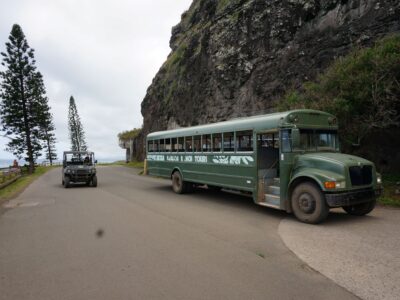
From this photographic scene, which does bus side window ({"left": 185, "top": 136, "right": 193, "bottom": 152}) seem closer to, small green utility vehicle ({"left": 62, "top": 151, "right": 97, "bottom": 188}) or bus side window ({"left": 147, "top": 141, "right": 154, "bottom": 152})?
bus side window ({"left": 147, "top": 141, "right": 154, "bottom": 152})

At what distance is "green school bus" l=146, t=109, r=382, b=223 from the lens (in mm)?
7801

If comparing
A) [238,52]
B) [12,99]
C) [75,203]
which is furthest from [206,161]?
[12,99]

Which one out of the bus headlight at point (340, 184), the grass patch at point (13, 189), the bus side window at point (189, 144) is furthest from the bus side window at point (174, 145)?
the bus headlight at point (340, 184)

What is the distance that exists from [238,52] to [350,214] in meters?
19.3

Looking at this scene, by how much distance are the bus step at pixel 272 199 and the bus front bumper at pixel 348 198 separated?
1619 mm

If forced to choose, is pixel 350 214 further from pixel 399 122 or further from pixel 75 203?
pixel 75 203

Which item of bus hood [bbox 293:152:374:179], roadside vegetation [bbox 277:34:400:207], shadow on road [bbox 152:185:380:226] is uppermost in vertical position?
roadside vegetation [bbox 277:34:400:207]

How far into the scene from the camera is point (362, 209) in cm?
872

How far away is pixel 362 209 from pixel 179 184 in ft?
26.2

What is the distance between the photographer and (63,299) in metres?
3.97

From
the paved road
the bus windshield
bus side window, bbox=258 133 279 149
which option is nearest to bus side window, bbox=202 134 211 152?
bus side window, bbox=258 133 279 149

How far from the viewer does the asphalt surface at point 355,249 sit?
14.5 ft

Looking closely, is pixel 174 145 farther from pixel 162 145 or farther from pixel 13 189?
pixel 13 189

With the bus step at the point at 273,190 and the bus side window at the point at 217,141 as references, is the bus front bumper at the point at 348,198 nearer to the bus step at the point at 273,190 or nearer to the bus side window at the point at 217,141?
the bus step at the point at 273,190
